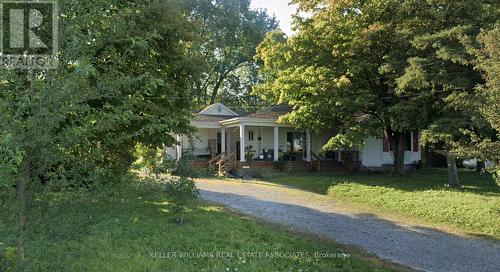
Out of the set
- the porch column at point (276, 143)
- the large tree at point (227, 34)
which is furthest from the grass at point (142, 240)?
the large tree at point (227, 34)

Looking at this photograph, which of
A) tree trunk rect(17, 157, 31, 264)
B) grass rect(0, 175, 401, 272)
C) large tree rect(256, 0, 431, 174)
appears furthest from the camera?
large tree rect(256, 0, 431, 174)

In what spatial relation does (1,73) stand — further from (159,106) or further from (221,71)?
(221,71)

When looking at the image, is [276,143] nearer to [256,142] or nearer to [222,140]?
[256,142]

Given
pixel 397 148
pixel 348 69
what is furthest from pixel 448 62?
pixel 397 148

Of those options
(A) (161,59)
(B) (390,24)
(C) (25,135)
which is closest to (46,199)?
(C) (25,135)

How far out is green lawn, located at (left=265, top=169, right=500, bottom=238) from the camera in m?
10.7

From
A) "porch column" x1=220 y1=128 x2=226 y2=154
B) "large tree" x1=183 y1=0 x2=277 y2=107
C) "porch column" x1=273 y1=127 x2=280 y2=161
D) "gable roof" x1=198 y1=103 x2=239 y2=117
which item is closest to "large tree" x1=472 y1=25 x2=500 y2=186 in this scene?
"porch column" x1=273 y1=127 x2=280 y2=161

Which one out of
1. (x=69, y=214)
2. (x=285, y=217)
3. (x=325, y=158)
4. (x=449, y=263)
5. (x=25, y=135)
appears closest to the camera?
(x=25, y=135)

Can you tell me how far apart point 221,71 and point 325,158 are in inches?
851

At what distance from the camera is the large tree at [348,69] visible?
644 inches

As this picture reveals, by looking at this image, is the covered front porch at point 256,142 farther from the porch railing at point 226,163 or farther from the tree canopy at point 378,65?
the tree canopy at point 378,65

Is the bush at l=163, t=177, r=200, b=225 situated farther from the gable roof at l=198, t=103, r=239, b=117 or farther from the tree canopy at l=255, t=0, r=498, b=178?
the gable roof at l=198, t=103, r=239, b=117

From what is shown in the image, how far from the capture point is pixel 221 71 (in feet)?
149

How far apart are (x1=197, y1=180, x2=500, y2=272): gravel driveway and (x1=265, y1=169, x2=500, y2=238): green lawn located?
900mm
